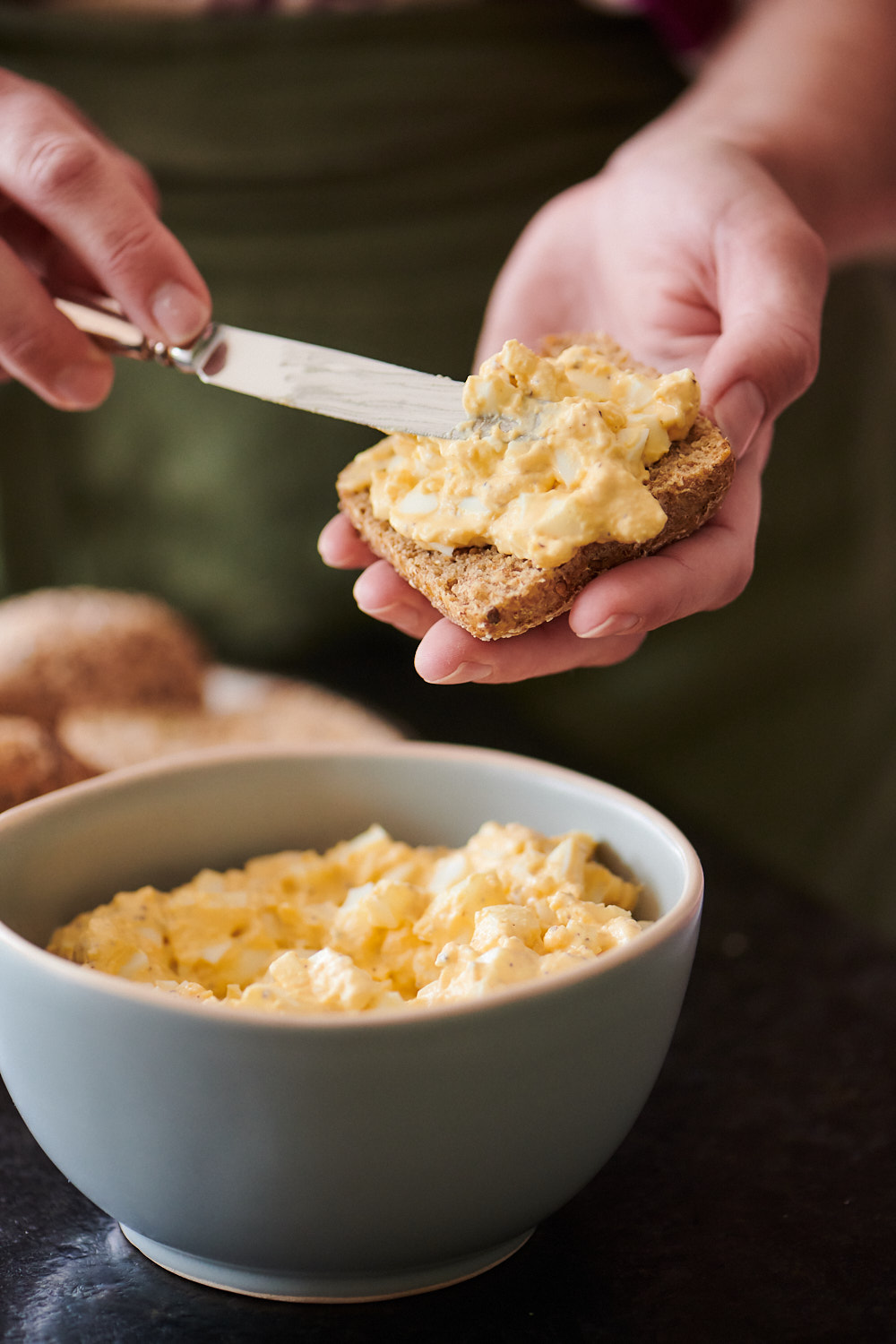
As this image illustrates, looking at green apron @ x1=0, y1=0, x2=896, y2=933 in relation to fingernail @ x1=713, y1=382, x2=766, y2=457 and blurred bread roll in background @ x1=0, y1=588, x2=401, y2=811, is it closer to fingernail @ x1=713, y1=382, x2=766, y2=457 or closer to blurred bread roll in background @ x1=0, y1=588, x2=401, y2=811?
blurred bread roll in background @ x1=0, y1=588, x2=401, y2=811

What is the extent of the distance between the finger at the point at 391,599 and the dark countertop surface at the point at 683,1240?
440 mm

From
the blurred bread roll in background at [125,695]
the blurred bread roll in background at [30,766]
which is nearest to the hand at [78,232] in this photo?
the blurred bread roll in background at [30,766]

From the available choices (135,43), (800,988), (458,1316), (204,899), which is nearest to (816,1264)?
(458,1316)

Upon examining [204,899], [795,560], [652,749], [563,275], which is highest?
[563,275]

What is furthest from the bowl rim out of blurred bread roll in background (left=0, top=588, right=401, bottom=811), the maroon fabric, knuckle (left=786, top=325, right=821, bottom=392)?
the maroon fabric

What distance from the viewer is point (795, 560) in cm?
204

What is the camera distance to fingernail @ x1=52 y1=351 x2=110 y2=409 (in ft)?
3.86

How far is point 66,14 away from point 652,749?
142 centimetres

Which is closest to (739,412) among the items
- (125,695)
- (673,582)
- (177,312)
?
(673,582)

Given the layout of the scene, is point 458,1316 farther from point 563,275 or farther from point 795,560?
point 795,560

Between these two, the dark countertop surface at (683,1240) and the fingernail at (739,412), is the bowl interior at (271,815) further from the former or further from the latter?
the fingernail at (739,412)

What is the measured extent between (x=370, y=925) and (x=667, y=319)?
71 cm

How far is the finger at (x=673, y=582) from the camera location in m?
0.87

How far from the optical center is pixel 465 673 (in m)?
0.93
